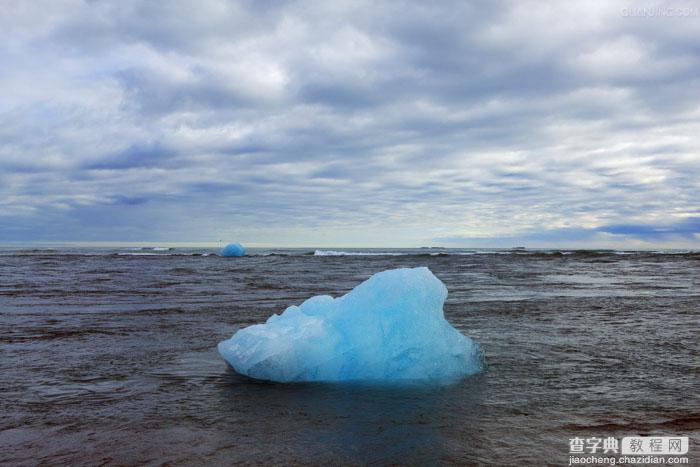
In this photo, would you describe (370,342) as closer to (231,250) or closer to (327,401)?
(327,401)

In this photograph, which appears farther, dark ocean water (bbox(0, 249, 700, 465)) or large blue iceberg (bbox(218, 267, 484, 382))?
large blue iceberg (bbox(218, 267, 484, 382))


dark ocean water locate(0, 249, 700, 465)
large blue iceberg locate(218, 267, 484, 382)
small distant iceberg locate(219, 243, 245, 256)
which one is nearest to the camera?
dark ocean water locate(0, 249, 700, 465)

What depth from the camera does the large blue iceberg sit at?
532 centimetres

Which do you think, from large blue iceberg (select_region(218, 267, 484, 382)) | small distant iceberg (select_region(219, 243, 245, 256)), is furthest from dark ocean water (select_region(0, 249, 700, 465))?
small distant iceberg (select_region(219, 243, 245, 256))

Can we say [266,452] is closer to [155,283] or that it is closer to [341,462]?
[341,462]

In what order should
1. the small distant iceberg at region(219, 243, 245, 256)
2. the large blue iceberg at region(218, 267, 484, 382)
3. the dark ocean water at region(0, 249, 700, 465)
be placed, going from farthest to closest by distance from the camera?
the small distant iceberg at region(219, 243, 245, 256)
the large blue iceberg at region(218, 267, 484, 382)
the dark ocean water at region(0, 249, 700, 465)

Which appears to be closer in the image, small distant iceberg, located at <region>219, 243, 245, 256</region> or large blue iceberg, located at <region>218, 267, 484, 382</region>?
large blue iceberg, located at <region>218, 267, 484, 382</region>

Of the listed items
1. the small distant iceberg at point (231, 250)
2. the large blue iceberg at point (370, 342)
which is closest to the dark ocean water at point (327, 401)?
the large blue iceberg at point (370, 342)

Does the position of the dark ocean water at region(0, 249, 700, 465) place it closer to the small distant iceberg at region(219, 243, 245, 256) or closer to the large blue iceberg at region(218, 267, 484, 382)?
the large blue iceberg at region(218, 267, 484, 382)

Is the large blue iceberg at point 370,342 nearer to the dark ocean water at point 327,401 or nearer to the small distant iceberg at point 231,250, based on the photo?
the dark ocean water at point 327,401

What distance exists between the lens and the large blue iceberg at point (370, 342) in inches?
209

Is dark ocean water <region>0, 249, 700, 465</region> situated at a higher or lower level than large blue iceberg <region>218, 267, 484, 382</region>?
lower

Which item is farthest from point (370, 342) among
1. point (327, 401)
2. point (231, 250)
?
point (231, 250)

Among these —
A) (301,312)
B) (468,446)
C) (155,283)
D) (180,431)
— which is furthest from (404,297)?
(155,283)
